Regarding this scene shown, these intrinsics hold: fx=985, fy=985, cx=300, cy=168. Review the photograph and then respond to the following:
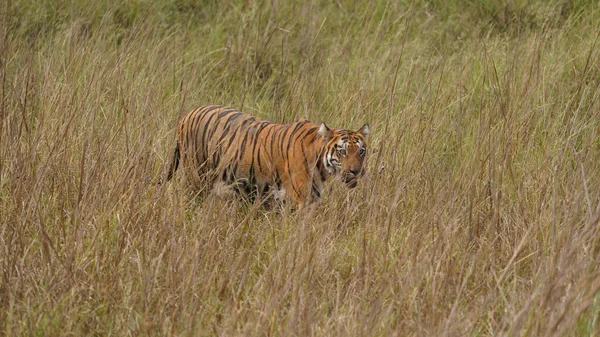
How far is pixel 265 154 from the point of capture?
4.39 meters

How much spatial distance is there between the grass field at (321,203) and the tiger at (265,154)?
0.10 m

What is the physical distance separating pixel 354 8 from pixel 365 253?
3.93 meters

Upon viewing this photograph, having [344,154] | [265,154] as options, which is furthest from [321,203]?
[265,154]

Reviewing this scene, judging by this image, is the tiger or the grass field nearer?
the grass field

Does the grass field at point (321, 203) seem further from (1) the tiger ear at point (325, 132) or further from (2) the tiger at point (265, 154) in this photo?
(1) the tiger ear at point (325, 132)

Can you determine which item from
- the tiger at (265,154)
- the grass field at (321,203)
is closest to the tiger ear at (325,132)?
the tiger at (265,154)

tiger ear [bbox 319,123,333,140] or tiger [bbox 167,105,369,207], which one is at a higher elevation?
tiger ear [bbox 319,123,333,140]

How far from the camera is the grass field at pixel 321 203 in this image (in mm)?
3018

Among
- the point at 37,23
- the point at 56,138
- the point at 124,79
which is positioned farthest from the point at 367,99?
the point at 37,23

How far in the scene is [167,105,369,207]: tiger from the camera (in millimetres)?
4168

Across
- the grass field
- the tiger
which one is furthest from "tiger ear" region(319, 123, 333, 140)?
the grass field

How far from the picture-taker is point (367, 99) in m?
5.27

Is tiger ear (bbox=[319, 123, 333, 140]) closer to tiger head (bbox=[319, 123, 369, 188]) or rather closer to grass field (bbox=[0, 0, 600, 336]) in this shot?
tiger head (bbox=[319, 123, 369, 188])

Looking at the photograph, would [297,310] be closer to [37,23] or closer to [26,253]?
[26,253]
